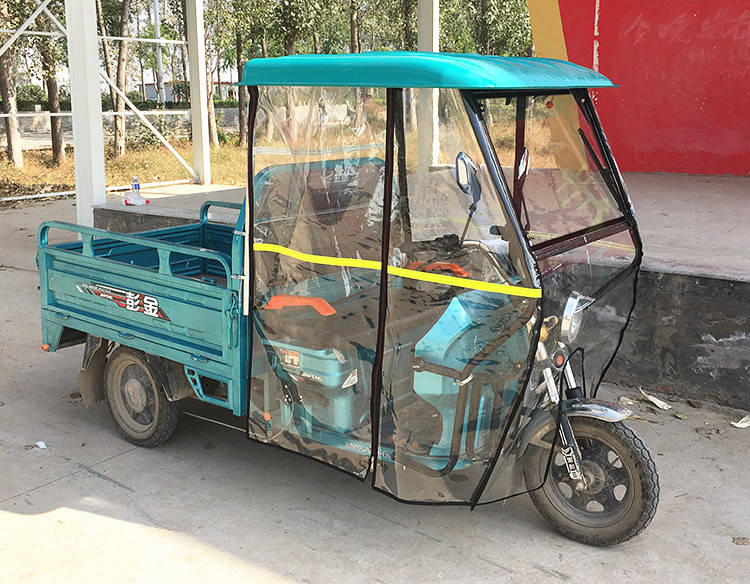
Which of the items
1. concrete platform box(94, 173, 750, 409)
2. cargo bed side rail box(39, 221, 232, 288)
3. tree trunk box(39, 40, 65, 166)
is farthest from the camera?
tree trunk box(39, 40, 65, 166)

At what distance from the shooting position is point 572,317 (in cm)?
339

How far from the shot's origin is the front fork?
3363mm

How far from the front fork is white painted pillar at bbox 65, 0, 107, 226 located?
7.26m

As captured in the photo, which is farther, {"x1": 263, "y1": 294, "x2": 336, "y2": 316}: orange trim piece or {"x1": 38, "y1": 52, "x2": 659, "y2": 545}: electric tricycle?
{"x1": 263, "y1": 294, "x2": 336, "y2": 316}: orange trim piece

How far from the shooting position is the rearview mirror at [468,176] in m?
3.18

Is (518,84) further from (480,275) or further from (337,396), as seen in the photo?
(337,396)

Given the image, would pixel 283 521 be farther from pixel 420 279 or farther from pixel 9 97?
pixel 9 97

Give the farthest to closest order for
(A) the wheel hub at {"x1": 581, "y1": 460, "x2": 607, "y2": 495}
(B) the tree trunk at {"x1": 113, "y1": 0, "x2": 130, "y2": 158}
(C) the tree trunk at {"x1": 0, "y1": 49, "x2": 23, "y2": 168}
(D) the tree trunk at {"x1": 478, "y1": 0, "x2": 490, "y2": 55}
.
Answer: (D) the tree trunk at {"x1": 478, "y1": 0, "x2": 490, "y2": 55} < (B) the tree trunk at {"x1": 113, "y1": 0, "x2": 130, "y2": 158} < (C) the tree trunk at {"x1": 0, "y1": 49, "x2": 23, "y2": 168} < (A) the wheel hub at {"x1": 581, "y1": 460, "x2": 607, "y2": 495}

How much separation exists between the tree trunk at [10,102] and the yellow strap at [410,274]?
1601 cm

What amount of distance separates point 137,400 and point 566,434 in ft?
7.84

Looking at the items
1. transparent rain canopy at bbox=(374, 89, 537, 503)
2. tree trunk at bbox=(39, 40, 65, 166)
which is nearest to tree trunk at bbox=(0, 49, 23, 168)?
tree trunk at bbox=(39, 40, 65, 166)

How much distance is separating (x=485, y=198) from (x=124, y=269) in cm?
211

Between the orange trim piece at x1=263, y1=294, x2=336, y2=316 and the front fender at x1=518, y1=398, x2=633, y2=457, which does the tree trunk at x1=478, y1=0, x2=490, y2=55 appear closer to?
the orange trim piece at x1=263, y1=294, x2=336, y2=316

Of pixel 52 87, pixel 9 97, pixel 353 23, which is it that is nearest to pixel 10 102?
pixel 9 97
